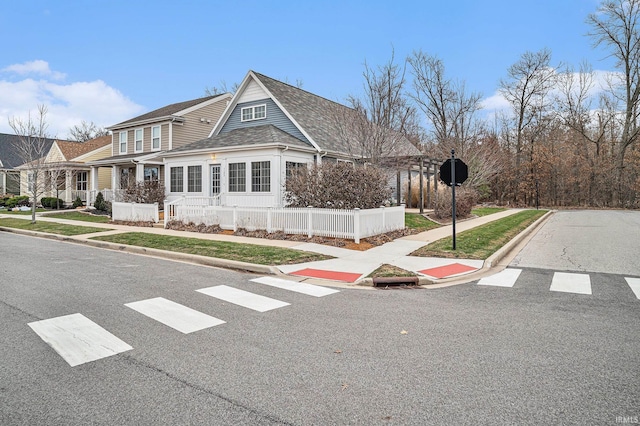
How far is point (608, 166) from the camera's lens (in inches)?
1474

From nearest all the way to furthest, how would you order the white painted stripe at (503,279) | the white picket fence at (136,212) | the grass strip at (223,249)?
the white painted stripe at (503,279) → the grass strip at (223,249) → the white picket fence at (136,212)

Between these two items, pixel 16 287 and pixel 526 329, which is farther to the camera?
pixel 16 287

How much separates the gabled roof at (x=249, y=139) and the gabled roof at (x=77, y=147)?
15500mm

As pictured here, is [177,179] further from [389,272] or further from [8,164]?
[8,164]

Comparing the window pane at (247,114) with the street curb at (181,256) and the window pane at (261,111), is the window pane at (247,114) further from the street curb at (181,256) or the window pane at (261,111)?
the street curb at (181,256)

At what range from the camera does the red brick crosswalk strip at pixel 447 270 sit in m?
8.36

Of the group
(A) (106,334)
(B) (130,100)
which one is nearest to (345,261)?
(A) (106,334)

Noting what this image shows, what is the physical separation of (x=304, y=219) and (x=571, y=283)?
8092mm

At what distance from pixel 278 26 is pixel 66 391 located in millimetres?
24856

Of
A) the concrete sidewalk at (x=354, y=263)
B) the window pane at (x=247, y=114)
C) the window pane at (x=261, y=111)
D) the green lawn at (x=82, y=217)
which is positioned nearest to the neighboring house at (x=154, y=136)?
the green lawn at (x=82, y=217)

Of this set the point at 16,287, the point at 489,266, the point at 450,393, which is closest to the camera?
the point at 450,393

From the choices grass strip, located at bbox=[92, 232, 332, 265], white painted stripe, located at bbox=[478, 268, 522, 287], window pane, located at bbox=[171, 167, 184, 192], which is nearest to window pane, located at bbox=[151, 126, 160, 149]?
window pane, located at bbox=[171, 167, 184, 192]

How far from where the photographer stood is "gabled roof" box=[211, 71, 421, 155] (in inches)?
789

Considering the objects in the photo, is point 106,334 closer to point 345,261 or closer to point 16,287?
point 16,287
